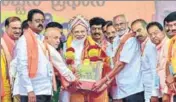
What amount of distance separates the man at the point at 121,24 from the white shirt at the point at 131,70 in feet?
0.33

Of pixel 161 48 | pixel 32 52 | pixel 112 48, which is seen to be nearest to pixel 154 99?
pixel 161 48

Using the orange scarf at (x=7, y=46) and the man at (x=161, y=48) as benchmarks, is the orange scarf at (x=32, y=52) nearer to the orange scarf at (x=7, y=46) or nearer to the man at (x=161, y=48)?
the orange scarf at (x=7, y=46)

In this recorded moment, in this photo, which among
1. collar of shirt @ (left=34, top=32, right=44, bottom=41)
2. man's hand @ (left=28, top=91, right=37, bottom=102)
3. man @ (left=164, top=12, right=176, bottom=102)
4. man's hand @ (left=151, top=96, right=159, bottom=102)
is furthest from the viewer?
man's hand @ (left=151, top=96, right=159, bottom=102)

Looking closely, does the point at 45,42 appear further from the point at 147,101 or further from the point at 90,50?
the point at 147,101

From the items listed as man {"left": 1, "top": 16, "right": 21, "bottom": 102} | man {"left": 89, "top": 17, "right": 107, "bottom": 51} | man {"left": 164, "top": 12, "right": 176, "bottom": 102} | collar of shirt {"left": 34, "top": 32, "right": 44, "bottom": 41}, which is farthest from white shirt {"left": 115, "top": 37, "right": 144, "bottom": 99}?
man {"left": 1, "top": 16, "right": 21, "bottom": 102}

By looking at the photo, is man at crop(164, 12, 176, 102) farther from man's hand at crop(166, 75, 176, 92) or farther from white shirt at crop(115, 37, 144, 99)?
white shirt at crop(115, 37, 144, 99)

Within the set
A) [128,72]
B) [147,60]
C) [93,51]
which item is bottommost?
[128,72]

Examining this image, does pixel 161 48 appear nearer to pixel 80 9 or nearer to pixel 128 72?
pixel 128 72

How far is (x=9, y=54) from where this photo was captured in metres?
6.62

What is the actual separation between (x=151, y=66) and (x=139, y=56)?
0.15 meters

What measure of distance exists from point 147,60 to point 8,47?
4.34 feet

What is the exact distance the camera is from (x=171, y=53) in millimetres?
6328

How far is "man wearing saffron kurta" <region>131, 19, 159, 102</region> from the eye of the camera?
655 centimetres

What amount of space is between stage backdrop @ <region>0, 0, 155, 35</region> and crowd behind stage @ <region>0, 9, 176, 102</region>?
6 cm
